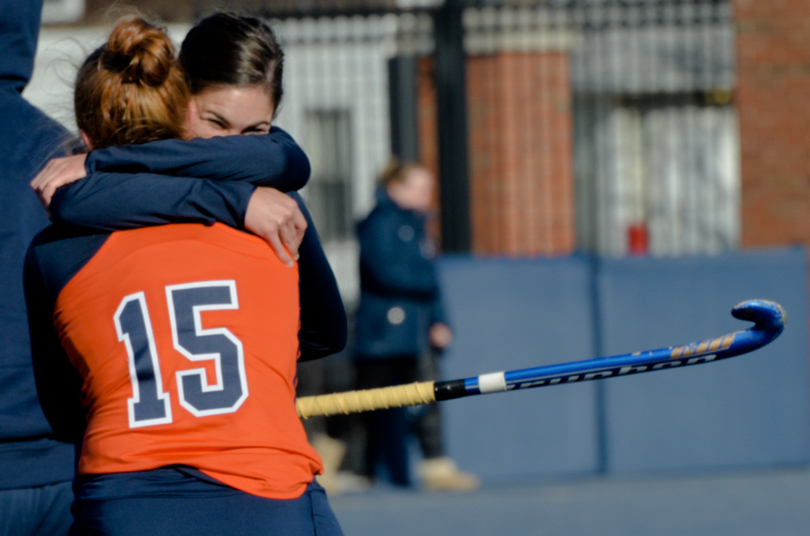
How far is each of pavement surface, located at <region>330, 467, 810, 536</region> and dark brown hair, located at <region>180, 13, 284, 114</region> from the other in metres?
3.53

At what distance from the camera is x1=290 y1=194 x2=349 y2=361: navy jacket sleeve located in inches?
69.8

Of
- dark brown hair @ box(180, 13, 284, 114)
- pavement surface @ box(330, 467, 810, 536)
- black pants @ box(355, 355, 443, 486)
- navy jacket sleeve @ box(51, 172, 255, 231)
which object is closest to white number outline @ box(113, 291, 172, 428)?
navy jacket sleeve @ box(51, 172, 255, 231)

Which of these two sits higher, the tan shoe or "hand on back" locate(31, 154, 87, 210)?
"hand on back" locate(31, 154, 87, 210)

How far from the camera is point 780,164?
7.75 meters

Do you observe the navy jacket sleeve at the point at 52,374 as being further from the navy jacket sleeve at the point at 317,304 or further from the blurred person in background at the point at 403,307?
the blurred person in background at the point at 403,307

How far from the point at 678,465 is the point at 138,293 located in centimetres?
507

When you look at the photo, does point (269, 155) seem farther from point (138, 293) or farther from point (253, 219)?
point (138, 293)

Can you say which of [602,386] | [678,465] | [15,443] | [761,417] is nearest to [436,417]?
[602,386]

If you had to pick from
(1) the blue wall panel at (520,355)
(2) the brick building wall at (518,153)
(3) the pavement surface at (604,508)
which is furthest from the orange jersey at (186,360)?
(2) the brick building wall at (518,153)

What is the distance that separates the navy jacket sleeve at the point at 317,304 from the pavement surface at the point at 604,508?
10.7 feet

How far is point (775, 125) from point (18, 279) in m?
6.92

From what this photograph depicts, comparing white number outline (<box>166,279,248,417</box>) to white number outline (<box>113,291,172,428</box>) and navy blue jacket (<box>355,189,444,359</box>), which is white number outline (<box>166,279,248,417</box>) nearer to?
white number outline (<box>113,291,172,428</box>)

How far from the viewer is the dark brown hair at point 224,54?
72.9 inches

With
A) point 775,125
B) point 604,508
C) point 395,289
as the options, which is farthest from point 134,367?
point 775,125
